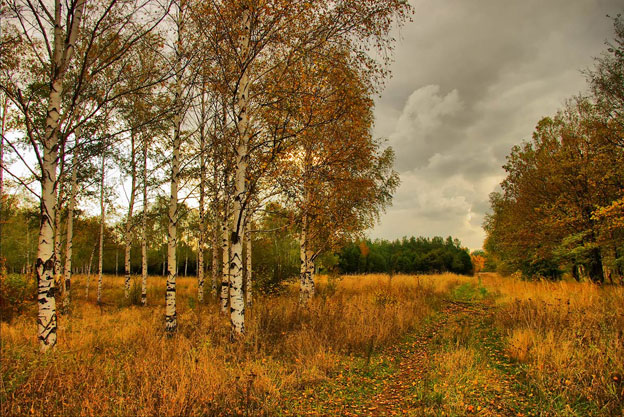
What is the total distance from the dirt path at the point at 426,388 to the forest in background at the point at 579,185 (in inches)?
341

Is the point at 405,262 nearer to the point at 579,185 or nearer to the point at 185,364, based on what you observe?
the point at 579,185

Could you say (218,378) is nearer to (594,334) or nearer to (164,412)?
(164,412)

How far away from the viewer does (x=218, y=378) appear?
14.2ft

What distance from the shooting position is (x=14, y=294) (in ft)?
34.6

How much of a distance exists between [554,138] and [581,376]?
700 inches

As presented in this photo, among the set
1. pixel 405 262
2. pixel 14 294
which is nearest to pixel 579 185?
pixel 14 294

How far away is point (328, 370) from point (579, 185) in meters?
17.7

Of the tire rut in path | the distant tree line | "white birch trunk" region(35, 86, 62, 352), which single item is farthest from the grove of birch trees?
the distant tree line

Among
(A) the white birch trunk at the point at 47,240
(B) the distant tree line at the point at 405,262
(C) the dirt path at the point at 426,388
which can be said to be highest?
(A) the white birch trunk at the point at 47,240

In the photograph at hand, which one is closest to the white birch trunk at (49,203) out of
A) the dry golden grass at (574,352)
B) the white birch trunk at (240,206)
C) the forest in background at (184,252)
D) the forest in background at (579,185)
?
the white birch trunk at (240,206)

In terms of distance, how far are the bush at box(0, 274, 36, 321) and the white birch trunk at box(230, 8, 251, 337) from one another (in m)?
9.10

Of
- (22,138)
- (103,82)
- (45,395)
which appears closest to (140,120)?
(103,82)

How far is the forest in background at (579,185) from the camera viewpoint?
12.5m

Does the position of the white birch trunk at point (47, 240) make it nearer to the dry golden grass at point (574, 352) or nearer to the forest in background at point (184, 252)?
the forest in background at point (184, 252)
